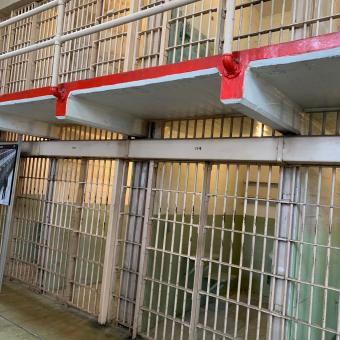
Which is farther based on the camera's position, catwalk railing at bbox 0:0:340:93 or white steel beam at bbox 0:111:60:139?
white steel beam at bbox 0:111:60:139

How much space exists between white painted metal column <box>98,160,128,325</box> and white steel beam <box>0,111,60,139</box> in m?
1.61

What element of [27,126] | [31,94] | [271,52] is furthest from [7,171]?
[271,52]

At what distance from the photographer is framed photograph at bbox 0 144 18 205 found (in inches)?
208

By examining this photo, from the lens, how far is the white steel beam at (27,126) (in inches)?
211

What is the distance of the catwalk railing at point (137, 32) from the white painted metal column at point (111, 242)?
1.37 meters

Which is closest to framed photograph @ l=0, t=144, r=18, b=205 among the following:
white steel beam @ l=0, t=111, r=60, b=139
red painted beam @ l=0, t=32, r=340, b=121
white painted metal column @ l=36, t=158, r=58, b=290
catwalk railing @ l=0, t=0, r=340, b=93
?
→ white steel beam @ l=0, t=111, r=60, b=139

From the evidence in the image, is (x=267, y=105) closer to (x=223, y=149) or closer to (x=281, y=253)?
(x=223, y=149)

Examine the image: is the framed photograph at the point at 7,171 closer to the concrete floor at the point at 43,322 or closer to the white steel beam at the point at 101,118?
the concrete floor at the point at 43,322

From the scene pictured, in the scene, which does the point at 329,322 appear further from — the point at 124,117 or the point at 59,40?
the point at 59,40

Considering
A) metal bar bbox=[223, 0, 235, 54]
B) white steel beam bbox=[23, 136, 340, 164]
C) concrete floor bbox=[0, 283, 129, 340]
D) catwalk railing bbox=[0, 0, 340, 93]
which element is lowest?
concrete floor bbox=[0, 283, 129, 340]

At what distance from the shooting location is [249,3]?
3650 mm

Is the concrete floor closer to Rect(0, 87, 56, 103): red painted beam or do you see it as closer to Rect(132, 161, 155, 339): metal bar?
Rect(132, 161, 155, 339): metal bar

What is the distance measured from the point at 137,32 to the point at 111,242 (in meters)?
2.72

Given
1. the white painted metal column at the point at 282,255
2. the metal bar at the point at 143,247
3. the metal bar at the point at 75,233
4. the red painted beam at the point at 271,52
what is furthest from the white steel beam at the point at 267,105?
the metal bar at the point at 75,233
